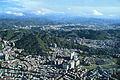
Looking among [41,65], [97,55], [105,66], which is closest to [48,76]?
[41,65]

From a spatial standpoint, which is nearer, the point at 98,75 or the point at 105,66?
the point at 98,75

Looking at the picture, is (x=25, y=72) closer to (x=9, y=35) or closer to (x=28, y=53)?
(x=28, y=53)

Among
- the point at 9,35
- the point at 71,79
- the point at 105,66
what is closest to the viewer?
the point at 71,79

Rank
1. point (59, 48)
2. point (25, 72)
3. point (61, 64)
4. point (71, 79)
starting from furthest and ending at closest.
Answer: point (59, 48) < point (61, 64) < point (25, 72) < point (71, 79)

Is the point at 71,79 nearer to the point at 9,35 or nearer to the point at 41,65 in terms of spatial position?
the point at 41,65

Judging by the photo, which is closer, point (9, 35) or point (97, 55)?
point (97, 55)

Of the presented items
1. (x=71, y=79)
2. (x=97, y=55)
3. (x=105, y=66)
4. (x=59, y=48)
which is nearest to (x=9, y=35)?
(x=59, y=48)

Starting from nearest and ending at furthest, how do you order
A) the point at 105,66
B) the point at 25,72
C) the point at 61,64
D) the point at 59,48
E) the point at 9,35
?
the point at 25,72 < the point at 61,64 < the point at 105,66 < the point at 59,48 < the point at 9,35

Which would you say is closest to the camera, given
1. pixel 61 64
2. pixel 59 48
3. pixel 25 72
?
pixel 25 72
